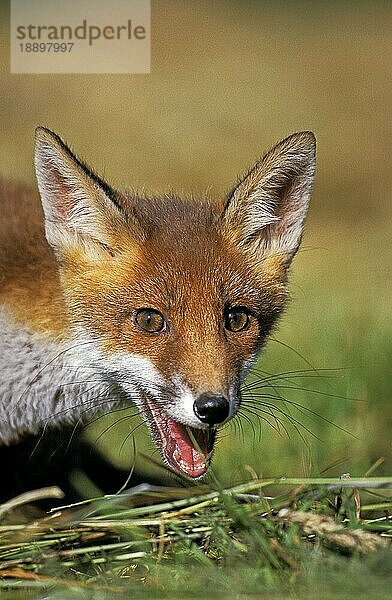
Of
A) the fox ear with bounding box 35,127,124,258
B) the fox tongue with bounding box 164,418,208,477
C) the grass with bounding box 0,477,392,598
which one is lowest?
the grass with bounding box 0,477,392,598

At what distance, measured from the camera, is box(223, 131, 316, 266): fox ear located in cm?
353

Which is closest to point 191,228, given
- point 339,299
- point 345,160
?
point 339,299

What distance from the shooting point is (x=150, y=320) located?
327cm

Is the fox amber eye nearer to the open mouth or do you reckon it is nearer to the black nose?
the open mouth

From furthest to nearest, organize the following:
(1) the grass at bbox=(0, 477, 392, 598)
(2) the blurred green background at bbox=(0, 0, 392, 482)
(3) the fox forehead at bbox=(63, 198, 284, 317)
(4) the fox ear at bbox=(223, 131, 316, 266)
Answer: (2) the blurred green background at bbox=(0, 0, 392, 482) < (4) the fox ear at bbox=(223, 131, 316, 266) < (3) the fox forehead at bbox=(63, 198, 284, 317) < (1) the grass at bbox=(0, 477, 392, 598)

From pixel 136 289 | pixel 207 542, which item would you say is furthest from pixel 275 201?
pixel 207 542

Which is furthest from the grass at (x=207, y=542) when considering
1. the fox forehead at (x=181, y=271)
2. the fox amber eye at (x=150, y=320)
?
the fox forehead at (x=181, y=271)

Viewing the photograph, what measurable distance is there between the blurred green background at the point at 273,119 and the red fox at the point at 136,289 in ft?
A: 5.46

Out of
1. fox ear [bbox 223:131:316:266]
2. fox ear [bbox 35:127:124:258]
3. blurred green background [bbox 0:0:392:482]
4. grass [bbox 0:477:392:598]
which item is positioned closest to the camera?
grass [bbox 0:477:392:598]

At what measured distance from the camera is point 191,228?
139 inches

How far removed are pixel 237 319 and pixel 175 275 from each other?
0.87 feet

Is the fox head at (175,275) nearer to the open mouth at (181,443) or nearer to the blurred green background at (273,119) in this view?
the open mouth at (181,443)

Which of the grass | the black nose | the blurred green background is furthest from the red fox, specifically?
the blurred green background

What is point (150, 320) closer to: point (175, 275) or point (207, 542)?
point (175, 275)
